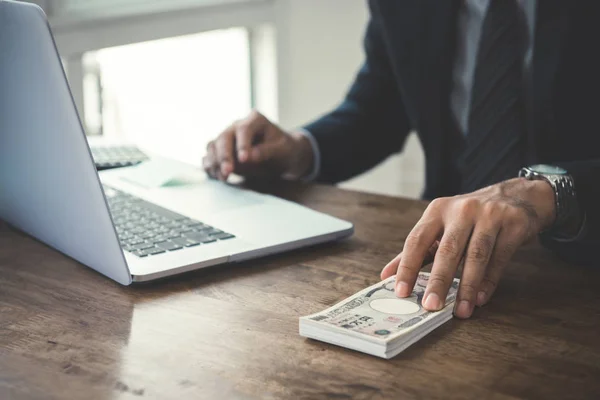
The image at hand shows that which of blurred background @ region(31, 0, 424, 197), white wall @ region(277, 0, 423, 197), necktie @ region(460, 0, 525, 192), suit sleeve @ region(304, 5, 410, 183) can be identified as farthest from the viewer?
white wall @ region(277, 0, 423, 197)

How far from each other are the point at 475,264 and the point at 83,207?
0.44 meters

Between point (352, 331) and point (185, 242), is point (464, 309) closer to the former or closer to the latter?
point (352, 331)

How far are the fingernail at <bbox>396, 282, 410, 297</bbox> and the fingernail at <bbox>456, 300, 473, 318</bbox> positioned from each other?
55 millimetres

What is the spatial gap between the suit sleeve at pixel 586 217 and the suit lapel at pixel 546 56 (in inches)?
16.4

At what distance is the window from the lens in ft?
7.70

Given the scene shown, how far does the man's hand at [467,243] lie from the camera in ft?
2.72

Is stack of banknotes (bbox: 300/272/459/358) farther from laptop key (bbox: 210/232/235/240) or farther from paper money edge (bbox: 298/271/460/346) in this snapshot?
laptop key (bbox: 210/232/235/240)

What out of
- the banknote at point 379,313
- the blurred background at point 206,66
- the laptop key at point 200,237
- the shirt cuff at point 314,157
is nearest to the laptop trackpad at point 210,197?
the laptop key at point 200,237

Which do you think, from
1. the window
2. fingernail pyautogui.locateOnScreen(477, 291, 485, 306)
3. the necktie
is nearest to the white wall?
the window

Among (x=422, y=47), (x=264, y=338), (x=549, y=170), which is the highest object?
(x=422, y=47)

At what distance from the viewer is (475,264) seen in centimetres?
85

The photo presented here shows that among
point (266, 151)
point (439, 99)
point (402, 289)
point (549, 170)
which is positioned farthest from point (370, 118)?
point (402, 289)

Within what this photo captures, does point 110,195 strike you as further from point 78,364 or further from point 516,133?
point 516,133

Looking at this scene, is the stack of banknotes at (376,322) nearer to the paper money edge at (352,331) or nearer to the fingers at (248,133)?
the paper money edge at (352,331)
